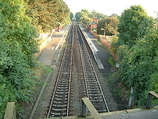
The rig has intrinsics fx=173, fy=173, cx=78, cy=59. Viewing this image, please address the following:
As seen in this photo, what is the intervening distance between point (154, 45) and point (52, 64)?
13232 millimetres

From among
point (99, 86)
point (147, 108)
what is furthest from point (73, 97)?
point (147, 108)

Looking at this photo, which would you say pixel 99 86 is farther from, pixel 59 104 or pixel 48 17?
pixel 48 17

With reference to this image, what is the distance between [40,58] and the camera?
24.2m

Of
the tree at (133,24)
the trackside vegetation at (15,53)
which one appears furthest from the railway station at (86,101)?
the tree at (133,24)

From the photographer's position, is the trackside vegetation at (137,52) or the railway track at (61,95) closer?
the trackside vegetation at (137,52)

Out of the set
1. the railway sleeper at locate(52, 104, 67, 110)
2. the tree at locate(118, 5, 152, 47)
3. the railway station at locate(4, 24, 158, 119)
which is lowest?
the railway sleeper at locate(52, 104, 67, 110)

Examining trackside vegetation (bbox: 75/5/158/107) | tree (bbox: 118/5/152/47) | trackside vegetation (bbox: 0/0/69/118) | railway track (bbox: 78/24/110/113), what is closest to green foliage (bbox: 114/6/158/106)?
trackside vegetation (bbox: 75/5/158/107)

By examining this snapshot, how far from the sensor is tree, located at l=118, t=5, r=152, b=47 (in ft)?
69.3

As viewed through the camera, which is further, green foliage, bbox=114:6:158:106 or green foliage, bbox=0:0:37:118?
green foliage, bbox=114:6:158:106

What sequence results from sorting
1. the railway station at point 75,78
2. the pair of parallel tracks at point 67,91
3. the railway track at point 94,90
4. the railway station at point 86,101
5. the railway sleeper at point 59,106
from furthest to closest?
the railway track at point 94,90 → the railway sleeper at point 59,106 → the pair of parallel tracks at point 67,91 → the railway station at point 75,78 → the railway station at point 86,101

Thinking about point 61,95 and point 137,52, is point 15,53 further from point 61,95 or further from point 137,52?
point 137,52

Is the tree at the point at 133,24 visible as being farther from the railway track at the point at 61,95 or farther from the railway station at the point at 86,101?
the railway track at the point at 61,95

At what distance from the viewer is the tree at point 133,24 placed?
21.1 meters

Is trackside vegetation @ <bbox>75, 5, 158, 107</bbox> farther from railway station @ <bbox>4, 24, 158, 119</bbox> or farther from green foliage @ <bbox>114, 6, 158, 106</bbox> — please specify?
railway station @ <bbox>4, 24, 158, 119</bbox>
